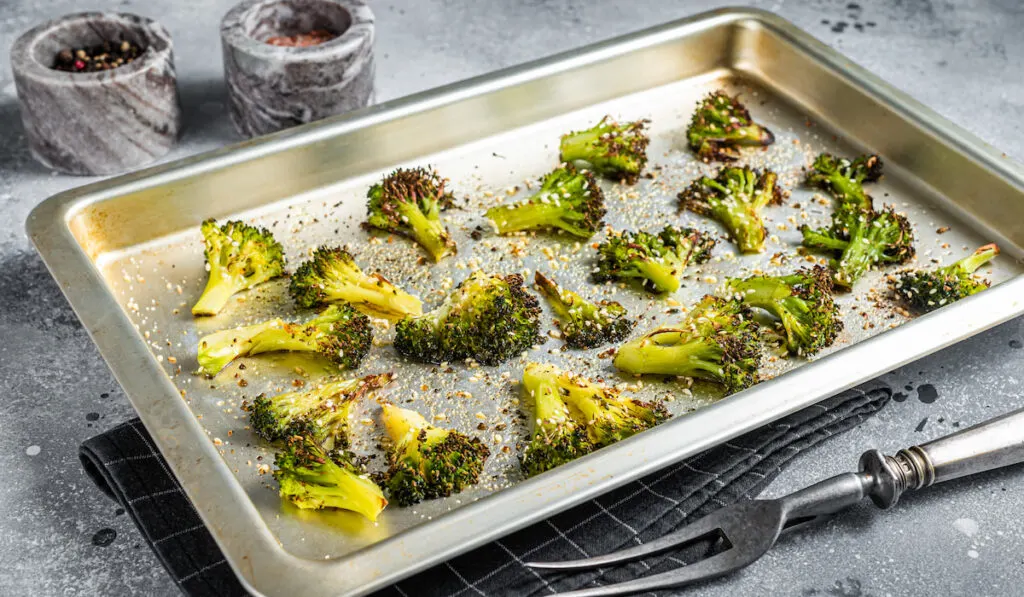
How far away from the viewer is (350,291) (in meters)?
2.50

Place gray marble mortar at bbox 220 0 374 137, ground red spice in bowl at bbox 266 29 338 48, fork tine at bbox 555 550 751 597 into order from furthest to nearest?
1. ground red spice in bowl at bbox 266 29 338 48
2. gray marble mortar at bbox 220 0 374 137
3. fork tine at bbox 555 550 751 597

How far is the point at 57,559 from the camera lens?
6.75ft

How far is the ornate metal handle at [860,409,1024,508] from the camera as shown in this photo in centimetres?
203

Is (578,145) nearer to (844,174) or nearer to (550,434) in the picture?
(844,174)

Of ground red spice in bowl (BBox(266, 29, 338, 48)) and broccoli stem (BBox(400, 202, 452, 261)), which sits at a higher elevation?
ground red spice in bowl (BBox(266, 29, 338, 48))

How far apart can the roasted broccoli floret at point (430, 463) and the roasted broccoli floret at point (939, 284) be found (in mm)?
1127

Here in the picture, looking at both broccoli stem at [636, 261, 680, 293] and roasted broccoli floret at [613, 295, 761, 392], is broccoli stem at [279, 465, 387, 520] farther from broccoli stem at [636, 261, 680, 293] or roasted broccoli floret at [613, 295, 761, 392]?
broccoli stem at [636, 261, 680, 293]

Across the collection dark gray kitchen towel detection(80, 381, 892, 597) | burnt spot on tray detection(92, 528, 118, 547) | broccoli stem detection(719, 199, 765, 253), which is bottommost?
burnt spot on tray detection(92, 528, 118, 547)

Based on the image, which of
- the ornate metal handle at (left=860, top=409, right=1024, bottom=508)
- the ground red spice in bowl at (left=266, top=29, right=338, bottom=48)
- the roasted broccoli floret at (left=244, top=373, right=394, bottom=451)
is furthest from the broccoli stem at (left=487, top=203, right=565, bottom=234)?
the ornate metal handle at (left=860, top=409, right=1024, bottom=508)

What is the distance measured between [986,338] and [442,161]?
148 centimetres

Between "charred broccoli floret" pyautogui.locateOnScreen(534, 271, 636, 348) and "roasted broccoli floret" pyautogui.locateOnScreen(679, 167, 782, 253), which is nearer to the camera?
"charred broccoli floret" pyautogui.locateOnScreen(534, 271, 636, 348)

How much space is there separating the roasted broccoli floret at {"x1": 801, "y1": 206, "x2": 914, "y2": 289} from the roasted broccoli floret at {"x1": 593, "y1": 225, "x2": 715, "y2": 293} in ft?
0.99

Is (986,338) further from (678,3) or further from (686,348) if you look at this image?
(678,3)

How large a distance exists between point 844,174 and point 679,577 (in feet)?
4.80
